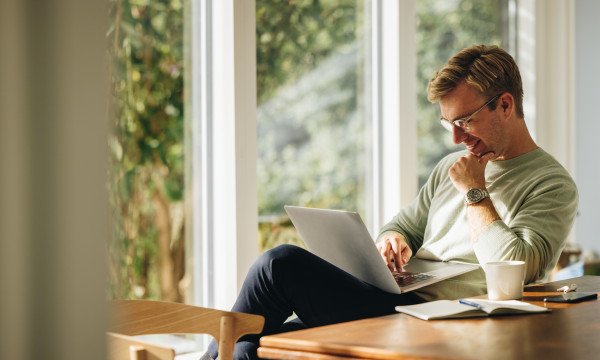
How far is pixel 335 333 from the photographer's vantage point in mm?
1008

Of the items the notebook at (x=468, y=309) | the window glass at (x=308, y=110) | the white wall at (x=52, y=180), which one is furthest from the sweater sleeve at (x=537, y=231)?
the white wall at (x=52, y=180)

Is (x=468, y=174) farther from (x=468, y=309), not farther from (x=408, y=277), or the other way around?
(x=468, y=309)

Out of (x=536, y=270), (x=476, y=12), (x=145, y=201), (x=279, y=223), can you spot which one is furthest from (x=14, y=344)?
(x=476, y=12)

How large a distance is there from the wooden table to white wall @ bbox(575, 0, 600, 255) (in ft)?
8.93

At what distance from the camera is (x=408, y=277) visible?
1.74 metres

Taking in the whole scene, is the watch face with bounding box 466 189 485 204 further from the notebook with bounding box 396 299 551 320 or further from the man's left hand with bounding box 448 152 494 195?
the notebook with bounding box 396 299 551 320

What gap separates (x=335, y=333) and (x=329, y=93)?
1.71 m

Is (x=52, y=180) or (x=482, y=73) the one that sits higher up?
(x=482, y=73)

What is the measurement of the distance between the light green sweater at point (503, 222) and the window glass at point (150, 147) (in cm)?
70

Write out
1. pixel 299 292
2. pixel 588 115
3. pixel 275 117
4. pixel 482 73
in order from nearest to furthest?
1. pixel 299 292
2. pixel 482 73
3. pixel 275 117
4. pixel 588 115

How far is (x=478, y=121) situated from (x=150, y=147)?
97cm

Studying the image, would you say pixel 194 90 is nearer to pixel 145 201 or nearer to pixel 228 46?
pixel 228 46

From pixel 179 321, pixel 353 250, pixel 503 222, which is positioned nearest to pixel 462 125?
pixel 503 222

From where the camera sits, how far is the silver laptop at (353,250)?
1547 mm
